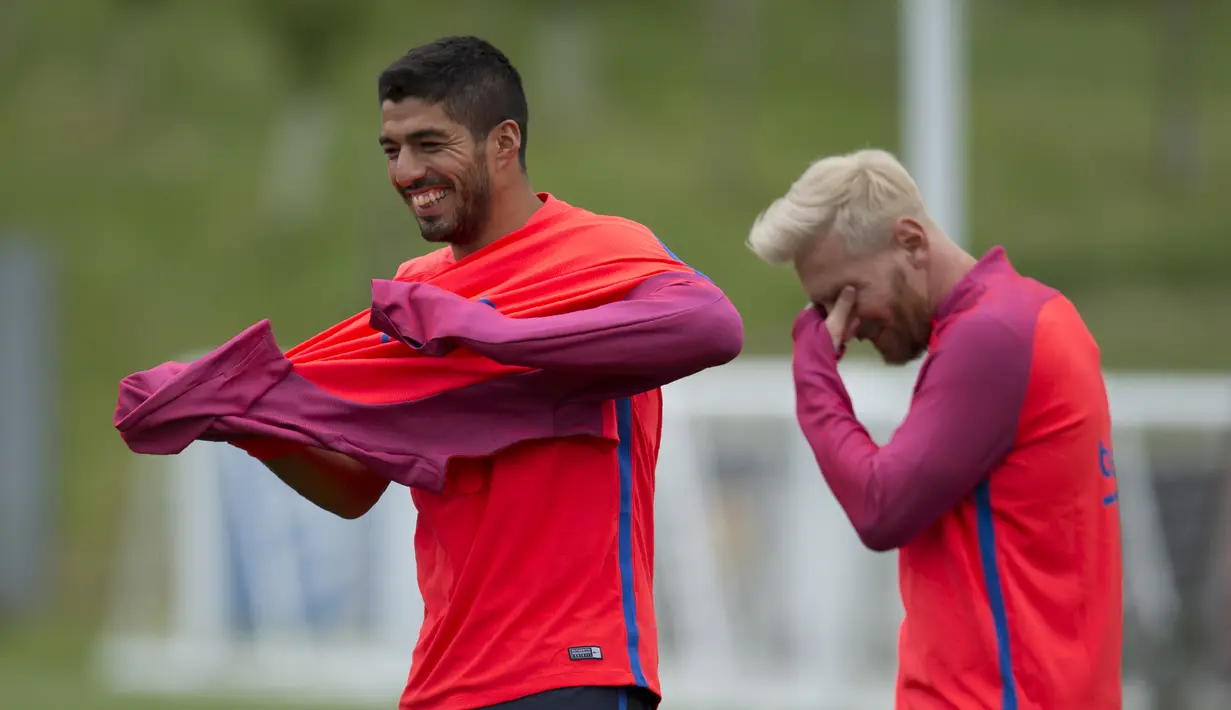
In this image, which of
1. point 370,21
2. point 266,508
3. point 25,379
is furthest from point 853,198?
point 370,21

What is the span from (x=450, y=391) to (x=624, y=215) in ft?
65.1

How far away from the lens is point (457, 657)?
3.08 metres

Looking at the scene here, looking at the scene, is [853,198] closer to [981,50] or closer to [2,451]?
[2,451]

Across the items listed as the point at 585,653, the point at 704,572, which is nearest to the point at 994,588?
the point at 585,653

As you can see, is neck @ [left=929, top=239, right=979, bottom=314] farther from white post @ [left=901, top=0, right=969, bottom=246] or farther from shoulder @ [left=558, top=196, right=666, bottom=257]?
white post @ [left=901, top=0, right=969, bottom=246]

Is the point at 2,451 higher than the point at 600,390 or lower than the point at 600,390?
lower

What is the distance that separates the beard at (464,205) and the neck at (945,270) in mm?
835

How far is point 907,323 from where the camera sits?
130 inches

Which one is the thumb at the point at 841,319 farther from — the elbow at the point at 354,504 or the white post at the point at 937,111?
the white post at the point at 937,111

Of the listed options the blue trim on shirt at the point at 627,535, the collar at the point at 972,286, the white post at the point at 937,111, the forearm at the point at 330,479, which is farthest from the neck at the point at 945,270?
the white post at the point at 937,111

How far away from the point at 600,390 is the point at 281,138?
2363 centimetres

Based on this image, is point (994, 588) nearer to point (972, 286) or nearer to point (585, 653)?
point (972, 286)

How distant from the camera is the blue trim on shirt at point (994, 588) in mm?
3049

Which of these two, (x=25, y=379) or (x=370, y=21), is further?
(x=370, y=21)
